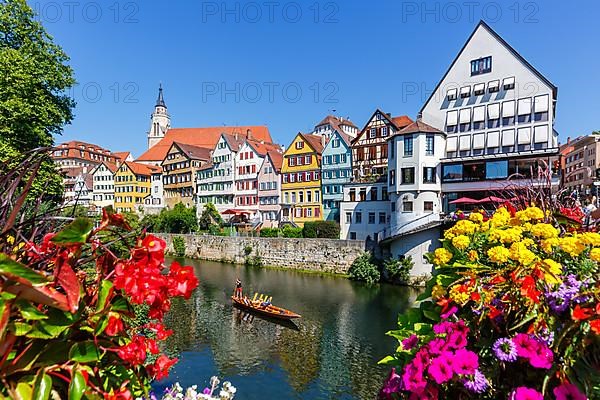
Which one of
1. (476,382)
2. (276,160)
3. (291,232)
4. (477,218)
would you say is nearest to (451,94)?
(291,232)

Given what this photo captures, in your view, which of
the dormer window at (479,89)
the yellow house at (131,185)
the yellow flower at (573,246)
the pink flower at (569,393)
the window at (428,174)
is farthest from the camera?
the yellow house at (131,185)

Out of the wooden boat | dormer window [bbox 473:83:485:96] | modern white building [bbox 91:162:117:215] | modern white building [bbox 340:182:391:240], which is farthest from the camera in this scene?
modern white building [bbox 91:162:117:215]

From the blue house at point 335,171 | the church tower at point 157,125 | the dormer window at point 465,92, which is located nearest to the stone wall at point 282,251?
the blue house at point 335,171

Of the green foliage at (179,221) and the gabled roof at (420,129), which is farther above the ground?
the gabled roof at (420,129)

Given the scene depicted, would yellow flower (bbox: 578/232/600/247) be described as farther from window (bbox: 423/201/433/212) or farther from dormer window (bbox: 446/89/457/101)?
dormer window (bbox: 446/89/457/101)

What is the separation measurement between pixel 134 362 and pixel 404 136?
94.8 ft

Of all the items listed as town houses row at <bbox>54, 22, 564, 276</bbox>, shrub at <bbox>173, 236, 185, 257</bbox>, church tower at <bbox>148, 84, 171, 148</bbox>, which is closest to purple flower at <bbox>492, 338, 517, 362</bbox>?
town houses row at <bbox>54, 22, 564, 276</bbox>

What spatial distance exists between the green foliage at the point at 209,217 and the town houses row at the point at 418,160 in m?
1.22

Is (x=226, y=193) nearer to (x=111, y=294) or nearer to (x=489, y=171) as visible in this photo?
(x=489, y=171)

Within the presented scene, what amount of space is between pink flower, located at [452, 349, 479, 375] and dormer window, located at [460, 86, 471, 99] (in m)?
29.8

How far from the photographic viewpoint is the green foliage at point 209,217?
47969 mm

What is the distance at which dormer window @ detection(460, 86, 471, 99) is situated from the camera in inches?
1107

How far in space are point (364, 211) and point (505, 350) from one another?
31.0m

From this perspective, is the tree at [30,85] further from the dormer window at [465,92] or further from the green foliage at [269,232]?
the dormer window at [465,92]
